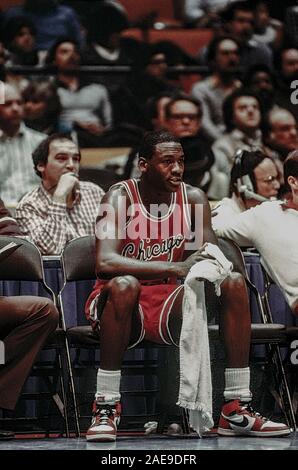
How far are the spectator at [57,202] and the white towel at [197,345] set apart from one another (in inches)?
57.6

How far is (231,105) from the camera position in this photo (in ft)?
25.2

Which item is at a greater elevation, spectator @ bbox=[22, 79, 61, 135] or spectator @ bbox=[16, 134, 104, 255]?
spectator @ bbox=[22, 79, 61, 135]

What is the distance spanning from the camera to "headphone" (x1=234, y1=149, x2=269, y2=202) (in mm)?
5480

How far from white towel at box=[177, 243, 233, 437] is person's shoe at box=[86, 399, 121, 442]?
289 millimetres

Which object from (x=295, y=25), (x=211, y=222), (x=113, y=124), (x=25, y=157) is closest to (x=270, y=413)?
(x=211, y=222)

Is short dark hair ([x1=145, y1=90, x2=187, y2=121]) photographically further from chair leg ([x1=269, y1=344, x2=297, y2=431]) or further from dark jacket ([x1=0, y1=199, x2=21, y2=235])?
chair leg ([x1=269, y1=344, x2=297, y2=431])

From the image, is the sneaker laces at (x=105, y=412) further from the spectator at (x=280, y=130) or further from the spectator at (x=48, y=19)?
the spectator at (x=48, y=19)

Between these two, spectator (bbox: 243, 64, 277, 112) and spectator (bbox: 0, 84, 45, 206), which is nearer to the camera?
spectator (bbox: 0, 84, 45, 206)

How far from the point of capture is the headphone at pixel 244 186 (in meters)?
5.48

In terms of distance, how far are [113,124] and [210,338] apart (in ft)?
12.2

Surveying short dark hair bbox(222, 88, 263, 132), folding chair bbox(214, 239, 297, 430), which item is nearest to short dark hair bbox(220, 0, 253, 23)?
short dark hair bbox(222, 88, 263, 132)

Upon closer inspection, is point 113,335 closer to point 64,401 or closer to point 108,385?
point 108,385

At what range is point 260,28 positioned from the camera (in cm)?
846
